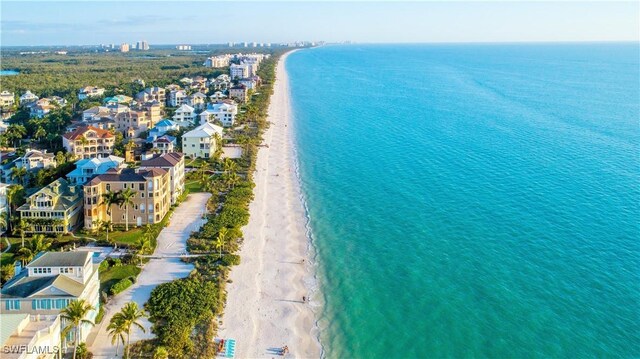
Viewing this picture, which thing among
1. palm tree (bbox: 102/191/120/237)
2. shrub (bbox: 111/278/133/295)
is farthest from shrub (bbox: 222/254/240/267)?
palm tree (bbox: 102/191/120/237)

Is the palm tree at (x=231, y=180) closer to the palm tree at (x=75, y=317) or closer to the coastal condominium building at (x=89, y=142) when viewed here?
the coastal condominium building at (x=89, y=142)

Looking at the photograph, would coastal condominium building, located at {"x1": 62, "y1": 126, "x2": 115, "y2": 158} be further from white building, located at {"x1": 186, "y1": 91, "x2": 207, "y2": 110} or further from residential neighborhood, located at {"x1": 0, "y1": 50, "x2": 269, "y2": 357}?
white building, located at {"x1": 186, "y1": 91, "x2": 207, "y2": 110}

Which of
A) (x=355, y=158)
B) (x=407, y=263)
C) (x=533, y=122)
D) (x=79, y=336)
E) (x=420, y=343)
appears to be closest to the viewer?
(x=79, y=336)

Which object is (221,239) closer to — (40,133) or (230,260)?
(230,260)

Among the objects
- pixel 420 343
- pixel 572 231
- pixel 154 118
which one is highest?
pixel 154 118

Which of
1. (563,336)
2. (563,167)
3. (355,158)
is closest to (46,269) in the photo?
(563,336)

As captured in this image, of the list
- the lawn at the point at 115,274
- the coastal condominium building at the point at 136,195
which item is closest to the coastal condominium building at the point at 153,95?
the coastal condominium building at the point at 136,195

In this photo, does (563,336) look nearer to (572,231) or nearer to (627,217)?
(572,231)
